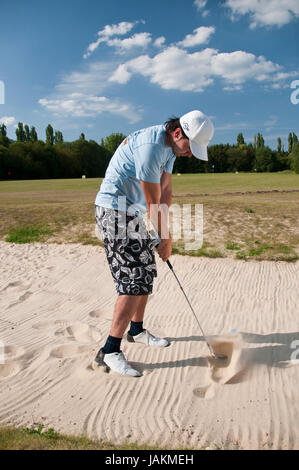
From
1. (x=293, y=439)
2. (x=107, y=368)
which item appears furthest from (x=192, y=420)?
Result: (x=107, y=368)

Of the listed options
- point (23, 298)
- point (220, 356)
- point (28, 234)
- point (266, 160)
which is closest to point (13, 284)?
point (23, 298)

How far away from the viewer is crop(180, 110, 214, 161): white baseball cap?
114 inches

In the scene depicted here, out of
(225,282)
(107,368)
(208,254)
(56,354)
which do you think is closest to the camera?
(107,368)

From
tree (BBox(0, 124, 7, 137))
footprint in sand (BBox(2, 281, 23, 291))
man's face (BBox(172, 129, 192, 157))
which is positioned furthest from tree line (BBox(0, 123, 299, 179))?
man's face (BBox(172, 129, 192, 157))

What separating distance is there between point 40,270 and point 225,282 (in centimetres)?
297

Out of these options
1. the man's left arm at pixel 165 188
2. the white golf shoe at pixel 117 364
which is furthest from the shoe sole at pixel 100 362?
the man's left arm at pixel 165 188

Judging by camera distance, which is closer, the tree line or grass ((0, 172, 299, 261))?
grass ((0, 172, 299, 261))

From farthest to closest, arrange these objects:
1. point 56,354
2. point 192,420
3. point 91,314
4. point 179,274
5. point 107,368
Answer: point 179,274 < point 91,314 < point 56,354 < point 107,368 < point 192,420

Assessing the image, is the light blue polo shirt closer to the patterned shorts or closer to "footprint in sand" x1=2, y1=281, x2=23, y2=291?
the patterned shorts

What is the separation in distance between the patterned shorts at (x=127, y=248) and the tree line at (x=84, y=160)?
5152 cm

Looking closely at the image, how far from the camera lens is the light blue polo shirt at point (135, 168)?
2832mm

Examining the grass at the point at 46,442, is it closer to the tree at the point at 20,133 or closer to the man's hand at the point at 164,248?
the man's hand at the point at 164,248

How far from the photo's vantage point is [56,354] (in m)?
3.65
